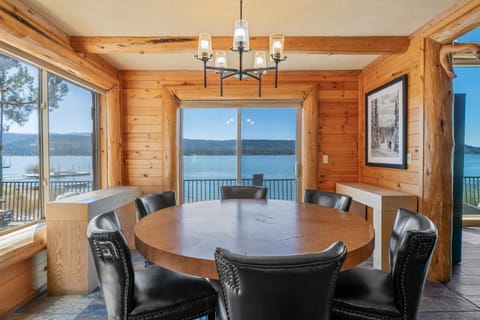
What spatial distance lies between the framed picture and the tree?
3.82 metres

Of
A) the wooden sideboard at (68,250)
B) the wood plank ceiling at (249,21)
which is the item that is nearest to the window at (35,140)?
the wooden sideboard at (68,250)

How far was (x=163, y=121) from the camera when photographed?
14.0 ft

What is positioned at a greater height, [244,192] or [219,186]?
[244,192]

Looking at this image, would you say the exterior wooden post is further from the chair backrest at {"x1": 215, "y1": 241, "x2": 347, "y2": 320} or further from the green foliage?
the green foliage

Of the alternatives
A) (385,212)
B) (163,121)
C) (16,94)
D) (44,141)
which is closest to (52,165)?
(44,141)

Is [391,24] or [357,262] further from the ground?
[391,24]

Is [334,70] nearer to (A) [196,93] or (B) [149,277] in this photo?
(A) [196,93]

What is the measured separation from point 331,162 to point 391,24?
80.3 inches

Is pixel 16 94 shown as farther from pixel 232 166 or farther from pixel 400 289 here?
pixel 400 289

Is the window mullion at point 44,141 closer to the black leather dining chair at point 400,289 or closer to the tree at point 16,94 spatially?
the tree at point 16,94

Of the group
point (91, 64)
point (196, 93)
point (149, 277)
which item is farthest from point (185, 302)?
point (196, 93)

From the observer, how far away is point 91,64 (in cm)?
342

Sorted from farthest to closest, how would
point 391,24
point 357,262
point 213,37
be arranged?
point 213,37 < point 391,24 < point 357,262

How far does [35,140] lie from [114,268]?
85.4 inches
